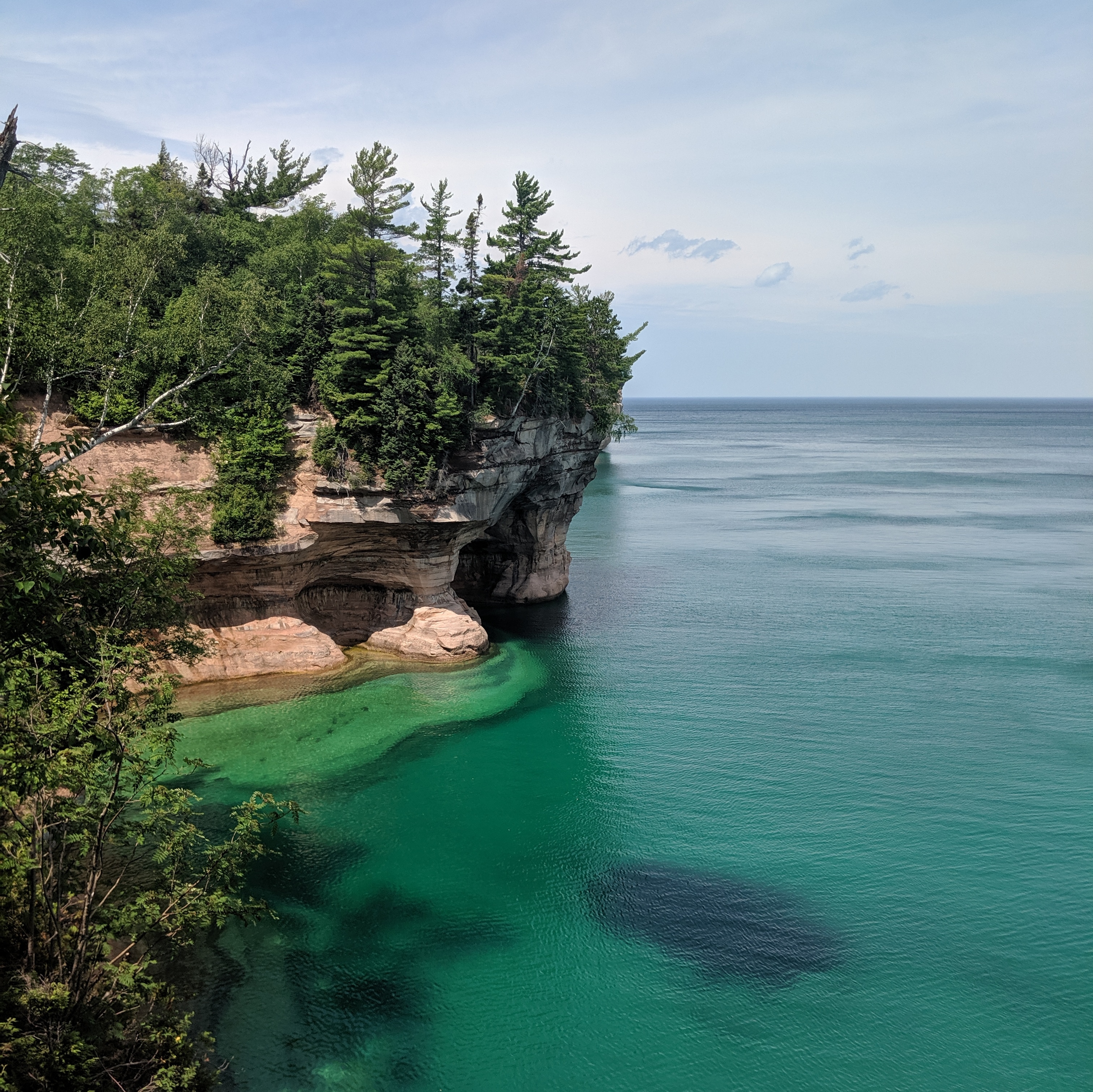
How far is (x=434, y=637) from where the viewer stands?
33.5 meters

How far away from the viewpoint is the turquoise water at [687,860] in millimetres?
14992

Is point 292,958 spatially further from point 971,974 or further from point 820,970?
point 971,974

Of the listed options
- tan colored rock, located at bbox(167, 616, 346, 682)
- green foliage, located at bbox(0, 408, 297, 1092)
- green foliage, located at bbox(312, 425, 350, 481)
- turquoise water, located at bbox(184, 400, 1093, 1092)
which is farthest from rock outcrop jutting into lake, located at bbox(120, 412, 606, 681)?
green foliage, located at bbox(0, 408, 297, 1092)

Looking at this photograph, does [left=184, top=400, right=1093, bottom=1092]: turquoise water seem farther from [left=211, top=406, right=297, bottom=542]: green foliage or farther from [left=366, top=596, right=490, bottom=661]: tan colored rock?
[left=211, top=406, right=297, bottom=542]: green foliage

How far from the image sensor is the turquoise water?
49.2 feet

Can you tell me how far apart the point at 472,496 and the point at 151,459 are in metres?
12.3

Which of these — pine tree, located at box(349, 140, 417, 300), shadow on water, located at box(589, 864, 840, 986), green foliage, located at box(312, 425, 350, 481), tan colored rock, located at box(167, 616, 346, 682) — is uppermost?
pine tree, located at box(349, 140, 417, 300)

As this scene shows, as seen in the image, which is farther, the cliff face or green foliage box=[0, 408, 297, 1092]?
the cliff face

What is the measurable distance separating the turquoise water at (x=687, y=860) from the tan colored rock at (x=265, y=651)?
102 inches

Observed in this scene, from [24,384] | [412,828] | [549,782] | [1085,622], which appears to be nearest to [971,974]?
[549,782]

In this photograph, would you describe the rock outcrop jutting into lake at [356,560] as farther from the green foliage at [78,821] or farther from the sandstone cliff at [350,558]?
the green foliage at [78,821]

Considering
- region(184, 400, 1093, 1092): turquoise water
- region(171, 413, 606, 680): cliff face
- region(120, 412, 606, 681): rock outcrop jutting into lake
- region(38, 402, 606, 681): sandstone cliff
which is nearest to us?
region(184, 400, 1093, 1092): turquoise water

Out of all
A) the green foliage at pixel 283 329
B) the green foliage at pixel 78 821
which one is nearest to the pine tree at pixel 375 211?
the green foliage at pixel 283 329

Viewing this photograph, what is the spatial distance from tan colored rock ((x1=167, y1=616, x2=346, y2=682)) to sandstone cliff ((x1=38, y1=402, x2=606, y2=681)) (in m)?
0.04
